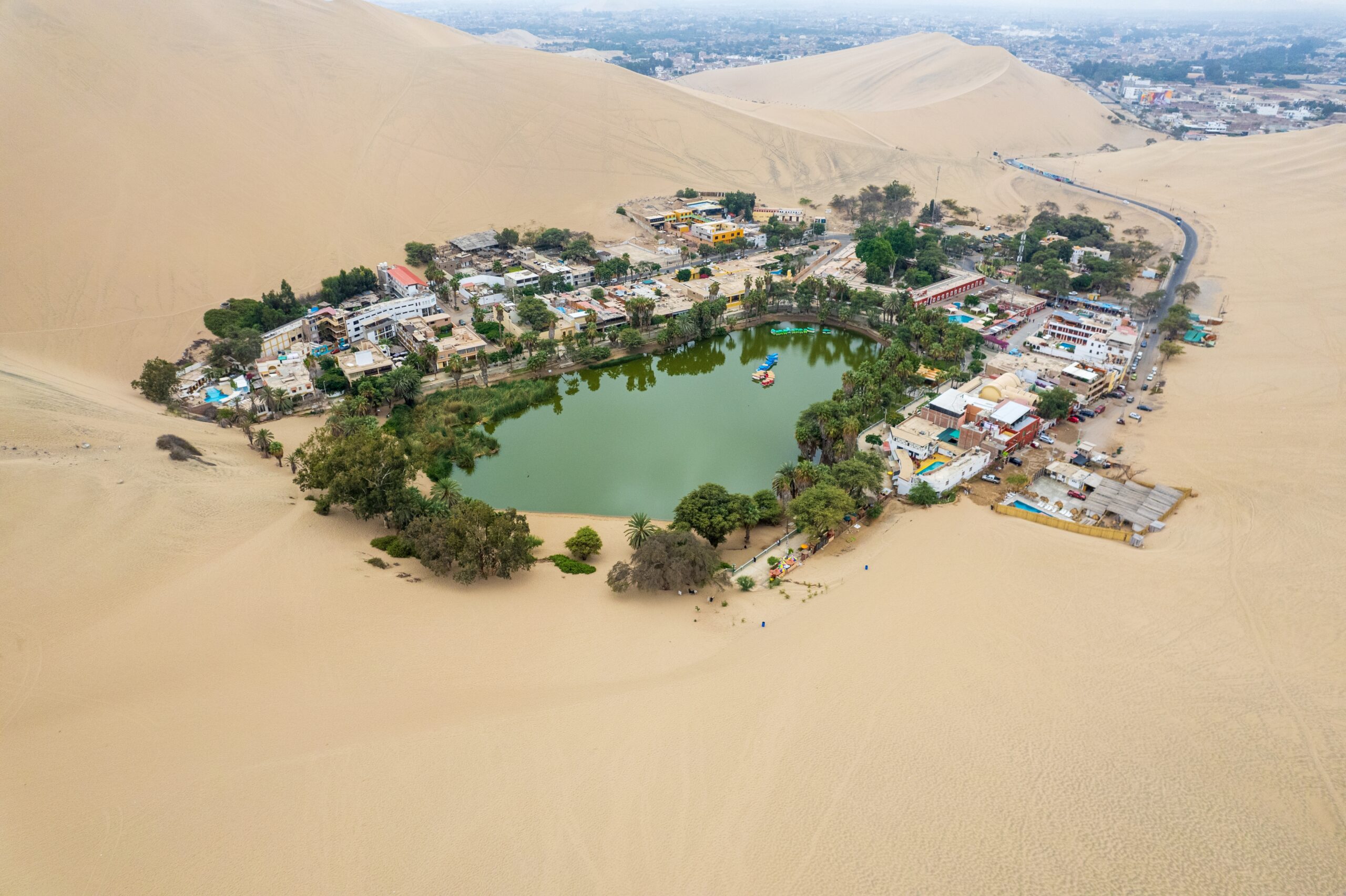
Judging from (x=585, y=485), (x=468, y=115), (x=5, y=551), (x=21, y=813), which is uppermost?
(x=468, y=115)

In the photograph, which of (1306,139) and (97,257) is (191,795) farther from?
(1306,139)

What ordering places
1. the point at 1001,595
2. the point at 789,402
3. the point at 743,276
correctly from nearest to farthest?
the point at 1001,595
the point at 789,402
the point at 743,276

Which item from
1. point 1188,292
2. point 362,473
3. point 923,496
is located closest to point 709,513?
point 923,496

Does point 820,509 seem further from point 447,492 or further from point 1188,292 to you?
point 1188,292

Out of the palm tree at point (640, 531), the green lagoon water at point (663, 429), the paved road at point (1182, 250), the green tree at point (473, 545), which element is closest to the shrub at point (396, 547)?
the green tree at point (473, 545)

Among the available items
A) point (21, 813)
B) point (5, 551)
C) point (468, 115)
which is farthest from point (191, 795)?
point (468, 115)

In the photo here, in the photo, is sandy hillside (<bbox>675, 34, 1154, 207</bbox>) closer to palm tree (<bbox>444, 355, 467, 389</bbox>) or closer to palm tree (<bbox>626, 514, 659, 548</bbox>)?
palm tree (<bbox>444, 355, 467, 389</bbox>)
